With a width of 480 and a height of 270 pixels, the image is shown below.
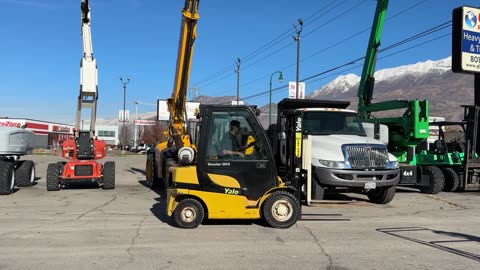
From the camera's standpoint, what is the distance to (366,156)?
1139 cm

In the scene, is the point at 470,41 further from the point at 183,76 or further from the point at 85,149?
the point at 85,149

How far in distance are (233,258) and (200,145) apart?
281cm

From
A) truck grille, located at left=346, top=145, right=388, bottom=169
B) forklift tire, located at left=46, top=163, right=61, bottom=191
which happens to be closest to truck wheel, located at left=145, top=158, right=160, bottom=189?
forklift tire, located at left=46, top=163, right=61, bottom=191

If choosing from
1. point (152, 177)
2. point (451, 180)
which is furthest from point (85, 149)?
point (451, 180)

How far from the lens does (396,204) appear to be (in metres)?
13.0

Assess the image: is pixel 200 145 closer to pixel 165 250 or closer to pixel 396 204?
pixel 165 250

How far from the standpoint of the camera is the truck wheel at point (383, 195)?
1257cm

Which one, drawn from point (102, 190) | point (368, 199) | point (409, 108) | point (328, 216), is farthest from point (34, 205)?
point (409, 108)

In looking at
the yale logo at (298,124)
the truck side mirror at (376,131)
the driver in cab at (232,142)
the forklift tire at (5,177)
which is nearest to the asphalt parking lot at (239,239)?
the driver in cab at (232,142)

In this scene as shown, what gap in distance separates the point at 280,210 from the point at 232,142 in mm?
1606

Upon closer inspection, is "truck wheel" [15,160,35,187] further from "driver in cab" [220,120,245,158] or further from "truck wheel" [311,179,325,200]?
"truck wheel" [311,179,325,200]

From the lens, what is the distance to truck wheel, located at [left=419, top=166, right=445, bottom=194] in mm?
15469

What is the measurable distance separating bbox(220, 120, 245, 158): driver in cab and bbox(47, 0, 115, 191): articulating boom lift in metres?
8.10

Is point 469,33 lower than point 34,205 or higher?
higher
